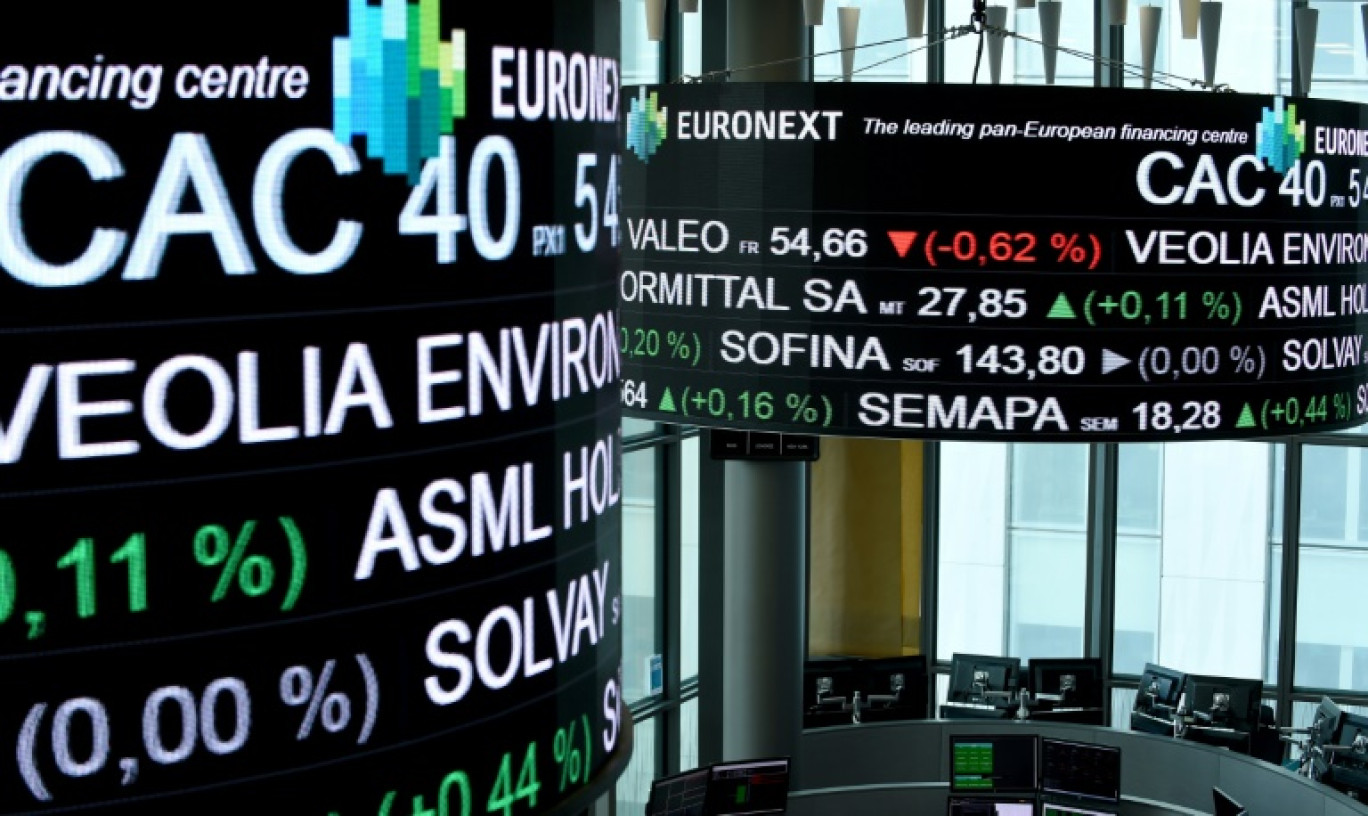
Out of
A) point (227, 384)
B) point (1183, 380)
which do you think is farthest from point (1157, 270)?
point (227, 384)

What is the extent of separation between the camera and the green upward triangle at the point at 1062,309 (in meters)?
6.47

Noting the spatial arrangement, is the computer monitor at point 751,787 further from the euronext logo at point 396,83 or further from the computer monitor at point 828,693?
the euronext logo at point 396,83

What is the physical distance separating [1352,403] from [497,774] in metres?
4.81

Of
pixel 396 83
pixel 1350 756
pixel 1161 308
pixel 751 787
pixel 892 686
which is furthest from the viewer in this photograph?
pixel 892 686

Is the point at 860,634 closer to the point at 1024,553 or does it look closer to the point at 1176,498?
the point at 1024,553

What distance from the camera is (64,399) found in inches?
103

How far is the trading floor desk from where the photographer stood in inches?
546

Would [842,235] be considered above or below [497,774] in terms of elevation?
above

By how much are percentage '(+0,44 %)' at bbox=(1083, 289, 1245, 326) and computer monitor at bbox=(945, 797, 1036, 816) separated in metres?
7.88

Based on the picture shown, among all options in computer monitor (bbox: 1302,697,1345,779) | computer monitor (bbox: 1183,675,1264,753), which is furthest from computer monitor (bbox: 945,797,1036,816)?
computer monitor (bbox: 1302,697,1345,779)

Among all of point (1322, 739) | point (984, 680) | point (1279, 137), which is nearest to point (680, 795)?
point (984, 680)

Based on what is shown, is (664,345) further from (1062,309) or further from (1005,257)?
(1062,309)

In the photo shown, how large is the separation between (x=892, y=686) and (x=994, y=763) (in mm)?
2328

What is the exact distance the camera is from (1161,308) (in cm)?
657
